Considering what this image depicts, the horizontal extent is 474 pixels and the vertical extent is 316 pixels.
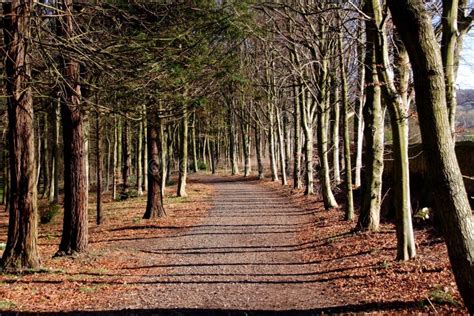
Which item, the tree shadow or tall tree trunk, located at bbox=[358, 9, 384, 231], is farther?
tall tree trunk, located at bbox=[358, 9, 384, 231]

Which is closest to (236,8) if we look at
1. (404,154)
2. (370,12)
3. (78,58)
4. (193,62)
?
(193,62)

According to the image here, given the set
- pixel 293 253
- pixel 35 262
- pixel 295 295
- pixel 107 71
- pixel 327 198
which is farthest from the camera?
pixel 327 198

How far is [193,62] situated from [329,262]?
23.7 ft

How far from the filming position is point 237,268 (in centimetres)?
1023

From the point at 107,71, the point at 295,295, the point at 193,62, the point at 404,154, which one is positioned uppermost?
the point at 193,62

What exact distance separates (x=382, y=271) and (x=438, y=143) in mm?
4085

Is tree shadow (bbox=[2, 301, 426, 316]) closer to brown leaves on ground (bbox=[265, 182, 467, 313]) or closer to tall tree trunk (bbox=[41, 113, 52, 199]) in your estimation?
brown leaves on ground (bbox=[265, 182, 467, 313])

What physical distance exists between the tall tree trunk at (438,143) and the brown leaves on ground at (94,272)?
535cm

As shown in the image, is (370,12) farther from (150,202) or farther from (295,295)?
(150,202)

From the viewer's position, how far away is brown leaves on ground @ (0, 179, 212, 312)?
8.02 m

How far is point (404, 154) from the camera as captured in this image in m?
8.81

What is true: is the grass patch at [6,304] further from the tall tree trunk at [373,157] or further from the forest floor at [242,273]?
the tall tree trunk at [373,157]

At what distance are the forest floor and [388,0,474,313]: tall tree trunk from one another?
129cm

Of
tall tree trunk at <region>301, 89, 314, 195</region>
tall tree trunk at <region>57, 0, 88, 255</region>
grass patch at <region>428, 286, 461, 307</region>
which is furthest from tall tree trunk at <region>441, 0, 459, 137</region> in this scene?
tall tree trunk at <region>301, 89, 314, 195</region>
